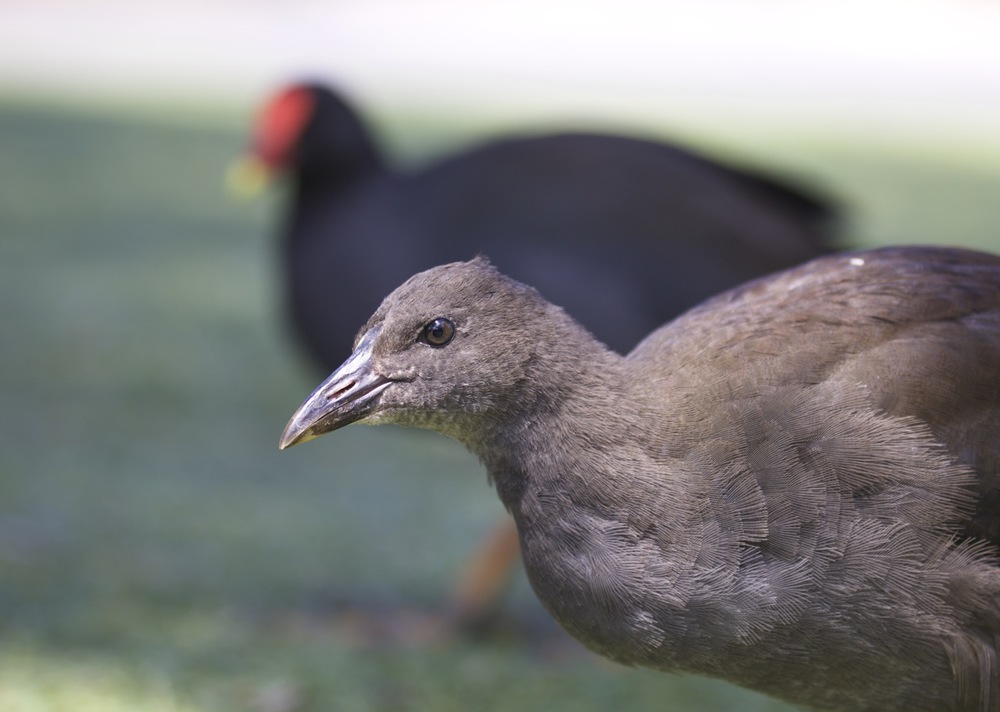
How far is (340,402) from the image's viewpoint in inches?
93.0

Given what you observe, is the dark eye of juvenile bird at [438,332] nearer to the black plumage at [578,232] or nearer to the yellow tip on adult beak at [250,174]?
the black plumage at [578,232]

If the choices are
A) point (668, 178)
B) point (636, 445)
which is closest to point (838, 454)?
point (636, 445)

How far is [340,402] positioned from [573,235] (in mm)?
1811

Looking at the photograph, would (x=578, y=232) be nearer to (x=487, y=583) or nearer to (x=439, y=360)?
(x=487, y=583)

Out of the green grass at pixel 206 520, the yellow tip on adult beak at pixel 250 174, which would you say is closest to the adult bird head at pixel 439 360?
the green grass at pixel 206 520

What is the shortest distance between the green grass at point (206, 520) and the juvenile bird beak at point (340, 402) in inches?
51.0

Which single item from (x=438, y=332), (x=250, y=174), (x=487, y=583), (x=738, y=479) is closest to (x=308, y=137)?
(x=250, y=174)

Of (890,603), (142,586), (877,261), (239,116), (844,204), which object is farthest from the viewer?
(239,116)

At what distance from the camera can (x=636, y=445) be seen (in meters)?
2.37

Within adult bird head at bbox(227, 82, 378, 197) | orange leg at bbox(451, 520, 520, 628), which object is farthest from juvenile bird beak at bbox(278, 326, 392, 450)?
adult bird head at bbox(227, 82, 378, 197)

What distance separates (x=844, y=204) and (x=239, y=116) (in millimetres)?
8219

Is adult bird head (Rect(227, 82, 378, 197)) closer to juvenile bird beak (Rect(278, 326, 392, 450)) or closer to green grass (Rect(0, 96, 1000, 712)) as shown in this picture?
green grass (Rect(0, 96, 1000, 712))

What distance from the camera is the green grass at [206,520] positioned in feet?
11.7

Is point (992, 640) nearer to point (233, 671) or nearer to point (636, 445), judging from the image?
point (636, 445)
